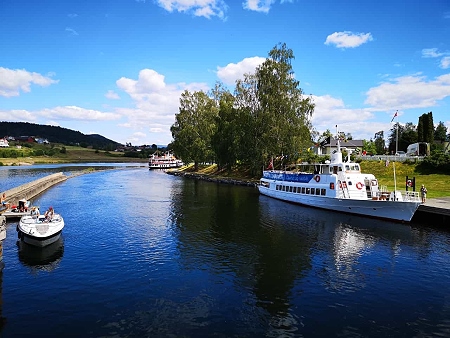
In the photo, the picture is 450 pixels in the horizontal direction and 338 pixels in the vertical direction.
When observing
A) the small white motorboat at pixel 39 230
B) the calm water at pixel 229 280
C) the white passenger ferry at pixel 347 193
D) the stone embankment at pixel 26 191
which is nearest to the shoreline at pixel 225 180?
the white passenger ferry at pixel 347 193

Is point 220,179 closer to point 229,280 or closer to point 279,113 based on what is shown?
point 279,113

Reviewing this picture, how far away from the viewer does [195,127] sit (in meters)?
135

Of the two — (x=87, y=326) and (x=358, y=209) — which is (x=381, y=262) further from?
(x=87, y=326)

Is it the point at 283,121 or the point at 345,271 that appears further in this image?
the point at 283,121

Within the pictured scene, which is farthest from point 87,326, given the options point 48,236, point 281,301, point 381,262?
point 381,262

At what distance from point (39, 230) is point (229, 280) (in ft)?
73.0

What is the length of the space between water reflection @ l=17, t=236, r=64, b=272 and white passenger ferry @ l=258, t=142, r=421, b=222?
43.7 metres

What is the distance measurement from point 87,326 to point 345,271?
72.1 ft

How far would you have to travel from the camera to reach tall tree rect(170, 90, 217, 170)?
130250 mm

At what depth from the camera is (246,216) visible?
53625 millimetres

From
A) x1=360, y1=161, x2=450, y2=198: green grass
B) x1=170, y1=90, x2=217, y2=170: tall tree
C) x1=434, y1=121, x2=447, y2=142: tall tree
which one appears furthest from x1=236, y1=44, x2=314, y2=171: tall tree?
x1=434, y1=121, x2=447, y2=142: tall tree

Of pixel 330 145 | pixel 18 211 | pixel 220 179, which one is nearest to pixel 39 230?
pixel 18 211

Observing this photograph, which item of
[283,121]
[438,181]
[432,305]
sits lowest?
[432,305]

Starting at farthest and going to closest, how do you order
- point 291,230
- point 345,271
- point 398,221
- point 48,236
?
point 398,221 → point 291,230 → point 48,236 → point 345,271
